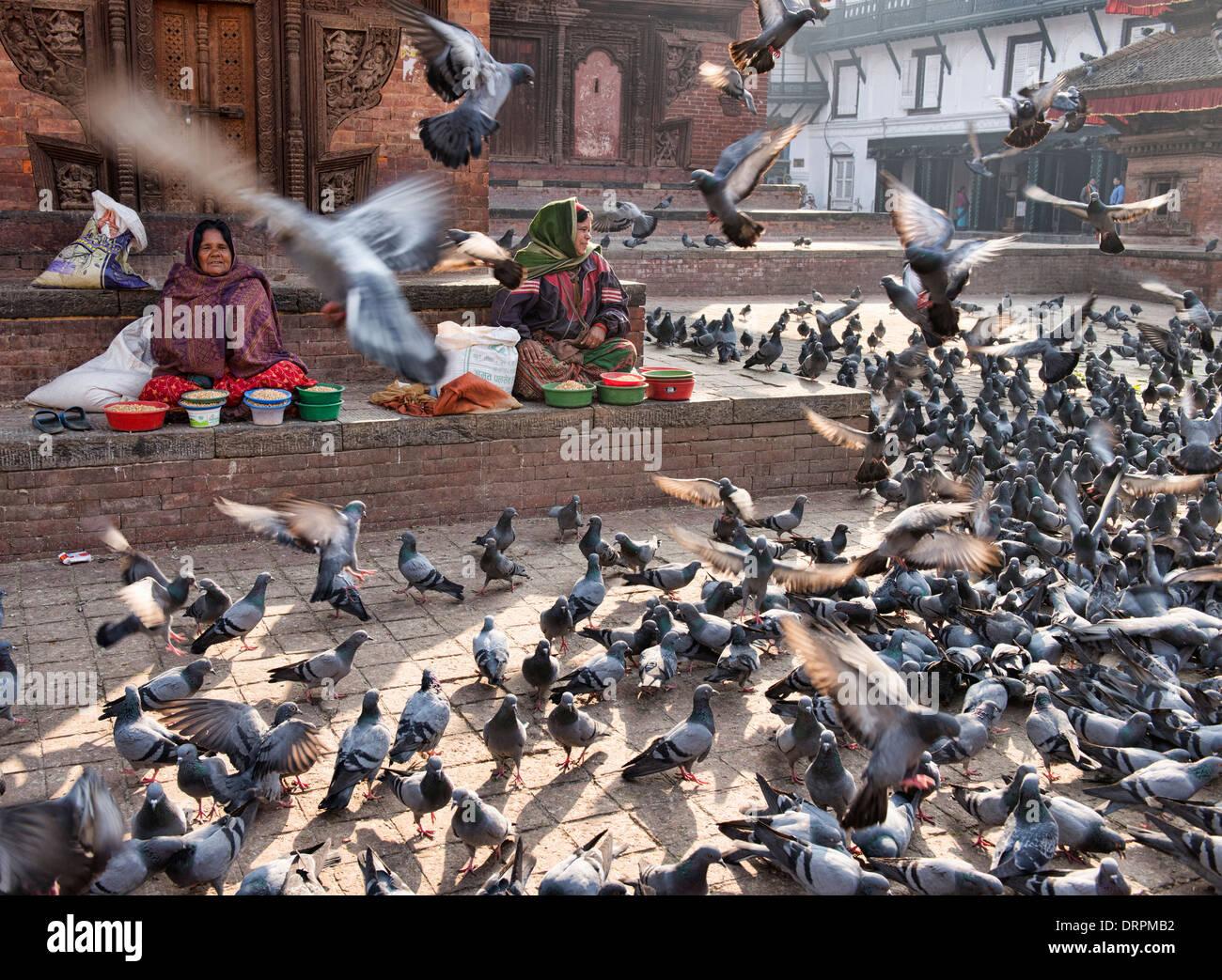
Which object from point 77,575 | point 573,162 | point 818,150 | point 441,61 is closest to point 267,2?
point 441,61

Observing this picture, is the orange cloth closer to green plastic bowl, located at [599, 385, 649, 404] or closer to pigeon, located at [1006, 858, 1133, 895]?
green plastic bowl, located at [599, 385, 649, 404]

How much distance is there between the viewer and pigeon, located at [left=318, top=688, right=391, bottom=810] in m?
4.21

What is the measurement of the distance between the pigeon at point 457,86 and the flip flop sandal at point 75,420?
2924 millimetres

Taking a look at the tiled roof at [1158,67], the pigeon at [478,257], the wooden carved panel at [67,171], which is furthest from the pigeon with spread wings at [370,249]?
the tiled roof at [1158,67]

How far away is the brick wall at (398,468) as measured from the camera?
679 centimetres

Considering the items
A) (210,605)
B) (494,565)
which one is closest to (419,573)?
(494,565)

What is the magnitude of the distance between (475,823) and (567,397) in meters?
4.75

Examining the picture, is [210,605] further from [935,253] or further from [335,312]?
[935,253]

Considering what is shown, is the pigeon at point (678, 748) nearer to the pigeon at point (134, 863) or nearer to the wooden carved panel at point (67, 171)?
the pigeon at point (134, 863)

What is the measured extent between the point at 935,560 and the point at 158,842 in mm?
4266

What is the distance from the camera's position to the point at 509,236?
33.3ft

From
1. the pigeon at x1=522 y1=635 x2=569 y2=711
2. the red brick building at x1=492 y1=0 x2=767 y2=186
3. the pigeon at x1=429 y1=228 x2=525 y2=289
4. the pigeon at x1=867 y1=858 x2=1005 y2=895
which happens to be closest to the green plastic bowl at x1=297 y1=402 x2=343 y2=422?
the pigeon at x1=429 y1=228 x2=525 y2=289

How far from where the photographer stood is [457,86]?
6242mm

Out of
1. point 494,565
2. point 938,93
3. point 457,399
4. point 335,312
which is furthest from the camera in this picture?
point 938,93
